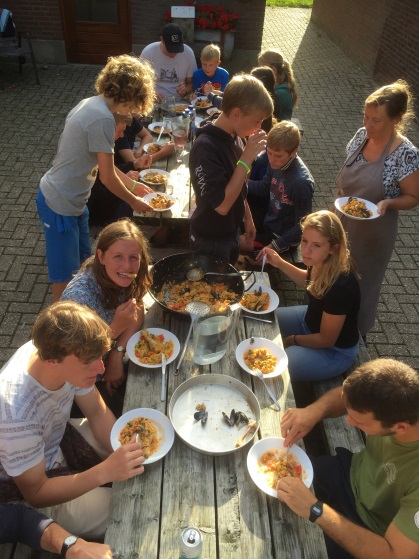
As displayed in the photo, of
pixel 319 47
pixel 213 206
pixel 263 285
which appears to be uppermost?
pixel 213 206

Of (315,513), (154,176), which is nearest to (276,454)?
(315,513)

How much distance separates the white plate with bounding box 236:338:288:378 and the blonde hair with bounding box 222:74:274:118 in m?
1.53

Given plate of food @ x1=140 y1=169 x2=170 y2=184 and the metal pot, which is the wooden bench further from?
the metal pot

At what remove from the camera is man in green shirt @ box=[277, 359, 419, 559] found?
6.37ft

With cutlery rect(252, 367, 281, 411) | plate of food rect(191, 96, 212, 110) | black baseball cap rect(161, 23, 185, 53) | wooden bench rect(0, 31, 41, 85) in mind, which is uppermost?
black baseball cap rect(161, 23, 185, 53)

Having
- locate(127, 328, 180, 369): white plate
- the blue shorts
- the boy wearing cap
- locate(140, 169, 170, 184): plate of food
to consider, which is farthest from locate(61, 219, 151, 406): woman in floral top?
the boy wearing cap

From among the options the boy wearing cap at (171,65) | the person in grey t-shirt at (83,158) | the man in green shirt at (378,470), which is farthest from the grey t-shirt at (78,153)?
the boy wearing cap at (171,65)

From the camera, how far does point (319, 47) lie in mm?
13734

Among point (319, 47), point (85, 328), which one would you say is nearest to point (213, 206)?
point (85, 328)

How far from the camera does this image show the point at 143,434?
224 centimetres

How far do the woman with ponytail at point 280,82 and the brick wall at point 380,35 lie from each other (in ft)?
16.3

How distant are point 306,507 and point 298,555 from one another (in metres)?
0.19

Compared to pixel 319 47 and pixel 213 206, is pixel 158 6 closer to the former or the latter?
pixel 319 47

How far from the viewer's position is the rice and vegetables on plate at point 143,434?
2.19 m
